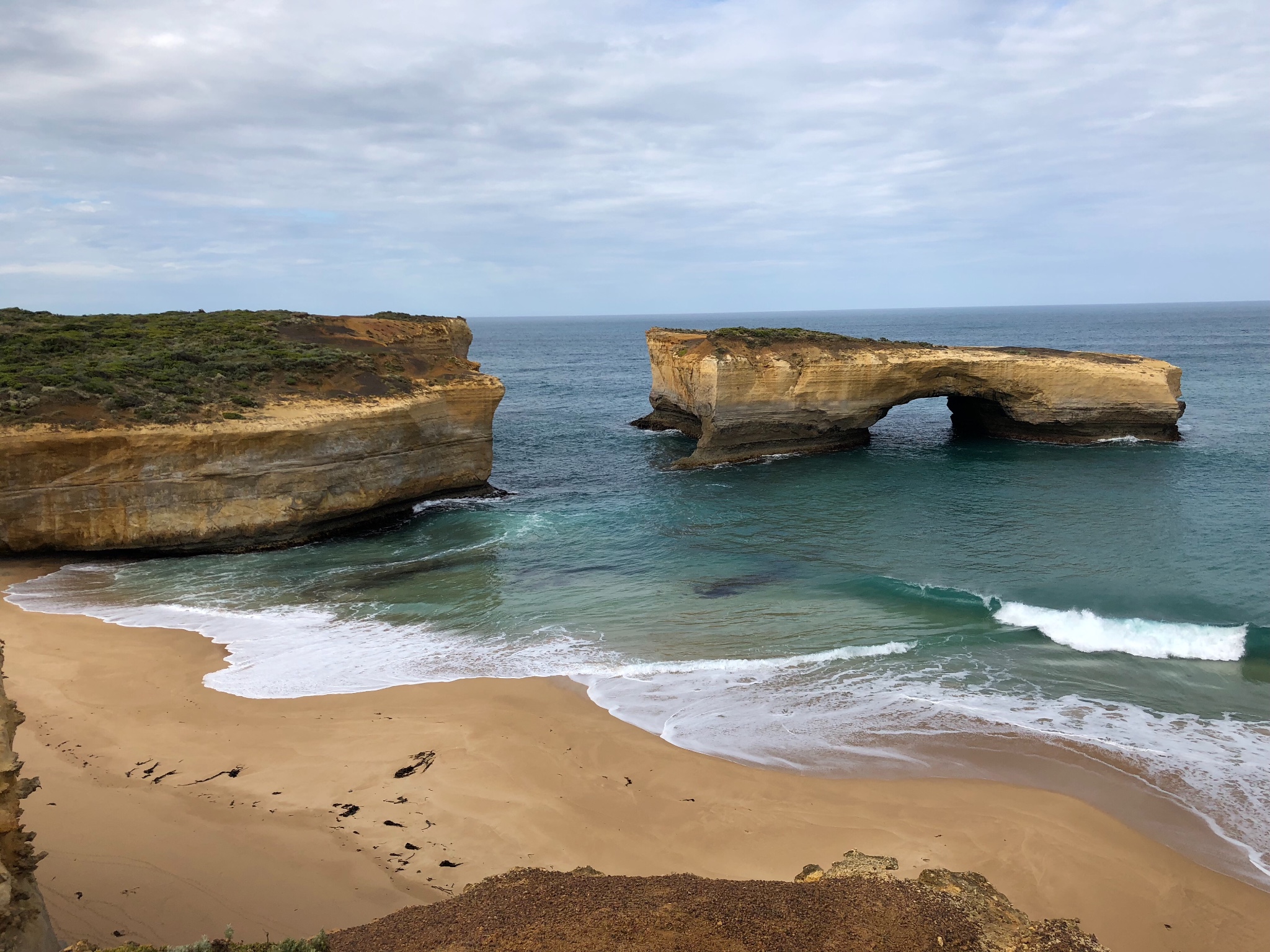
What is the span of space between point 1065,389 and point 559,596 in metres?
24.9

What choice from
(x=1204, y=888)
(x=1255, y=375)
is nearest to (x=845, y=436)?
(x=1204, y=888)

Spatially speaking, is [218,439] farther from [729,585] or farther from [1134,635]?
[1134,635]

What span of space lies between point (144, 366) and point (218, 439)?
5.24 m

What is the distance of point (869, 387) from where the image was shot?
33.0m

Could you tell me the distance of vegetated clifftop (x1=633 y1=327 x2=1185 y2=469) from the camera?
105 feet

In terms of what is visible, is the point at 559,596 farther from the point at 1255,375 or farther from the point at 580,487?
the point at 1255,375

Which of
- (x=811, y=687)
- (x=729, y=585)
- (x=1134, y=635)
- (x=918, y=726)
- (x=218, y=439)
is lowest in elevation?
(x=918, y=726)

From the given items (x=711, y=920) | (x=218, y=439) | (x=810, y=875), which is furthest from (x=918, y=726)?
(x=218, y=439)

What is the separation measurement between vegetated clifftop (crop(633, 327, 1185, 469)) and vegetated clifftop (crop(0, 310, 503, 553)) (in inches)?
389

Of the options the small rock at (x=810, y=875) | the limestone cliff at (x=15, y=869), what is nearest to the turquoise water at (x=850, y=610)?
the small rock at (x=810, y=875)

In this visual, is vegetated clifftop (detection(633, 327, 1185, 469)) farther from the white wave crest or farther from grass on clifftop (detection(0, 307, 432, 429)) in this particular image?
the white wave crest

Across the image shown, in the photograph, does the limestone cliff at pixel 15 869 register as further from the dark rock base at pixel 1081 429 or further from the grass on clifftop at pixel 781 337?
the dark rock base at pixel 1081 429

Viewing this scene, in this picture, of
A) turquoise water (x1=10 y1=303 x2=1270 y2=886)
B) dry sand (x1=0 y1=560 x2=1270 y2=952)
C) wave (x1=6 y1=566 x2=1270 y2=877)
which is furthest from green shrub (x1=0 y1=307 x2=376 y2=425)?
dry sand (x1=0 y1=560 x2=1270 y2=952)

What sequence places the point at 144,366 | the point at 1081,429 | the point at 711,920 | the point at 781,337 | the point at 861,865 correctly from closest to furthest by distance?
the point at 711,920
the point at 861,865
the point at 144,366
the point at 781,337
the point at 1081,429
